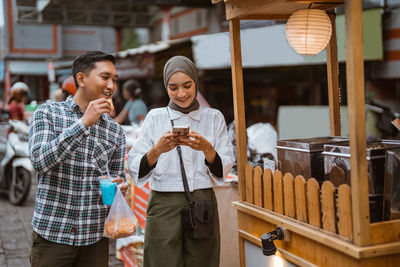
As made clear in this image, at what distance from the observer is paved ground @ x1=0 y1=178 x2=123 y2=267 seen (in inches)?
204

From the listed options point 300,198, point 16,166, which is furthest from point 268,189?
point 16,166

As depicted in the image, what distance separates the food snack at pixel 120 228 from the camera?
8.38 feet

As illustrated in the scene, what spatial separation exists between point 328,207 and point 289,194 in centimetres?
33

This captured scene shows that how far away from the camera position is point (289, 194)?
104 inches

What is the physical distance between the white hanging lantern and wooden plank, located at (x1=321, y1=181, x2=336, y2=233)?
132 centimetres

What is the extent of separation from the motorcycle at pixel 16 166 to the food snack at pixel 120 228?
5.58 m

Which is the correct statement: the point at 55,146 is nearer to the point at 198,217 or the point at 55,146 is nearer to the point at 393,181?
the point at 198,217

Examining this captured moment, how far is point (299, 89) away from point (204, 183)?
31.4 ft

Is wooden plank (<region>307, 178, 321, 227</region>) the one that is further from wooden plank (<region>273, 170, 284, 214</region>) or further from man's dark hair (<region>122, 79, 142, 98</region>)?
man's dark hair (<region>122, 79, 142, 98</region>)

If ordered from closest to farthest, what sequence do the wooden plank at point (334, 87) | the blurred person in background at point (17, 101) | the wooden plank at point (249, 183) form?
1. the wooden plank at point (249, 183)
2. the wooden plank at point (334, 87)
3. the blurred person in background at point (17, 101)

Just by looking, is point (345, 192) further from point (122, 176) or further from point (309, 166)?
point (122, 176)

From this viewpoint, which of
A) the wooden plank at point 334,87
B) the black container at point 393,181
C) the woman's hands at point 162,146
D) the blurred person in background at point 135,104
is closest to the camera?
the black container at point 393,181

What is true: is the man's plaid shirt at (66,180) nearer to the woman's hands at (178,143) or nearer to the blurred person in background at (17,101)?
the woman's hands at (178,143)

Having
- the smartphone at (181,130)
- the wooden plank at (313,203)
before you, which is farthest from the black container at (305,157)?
the smartphone at (181,130)
